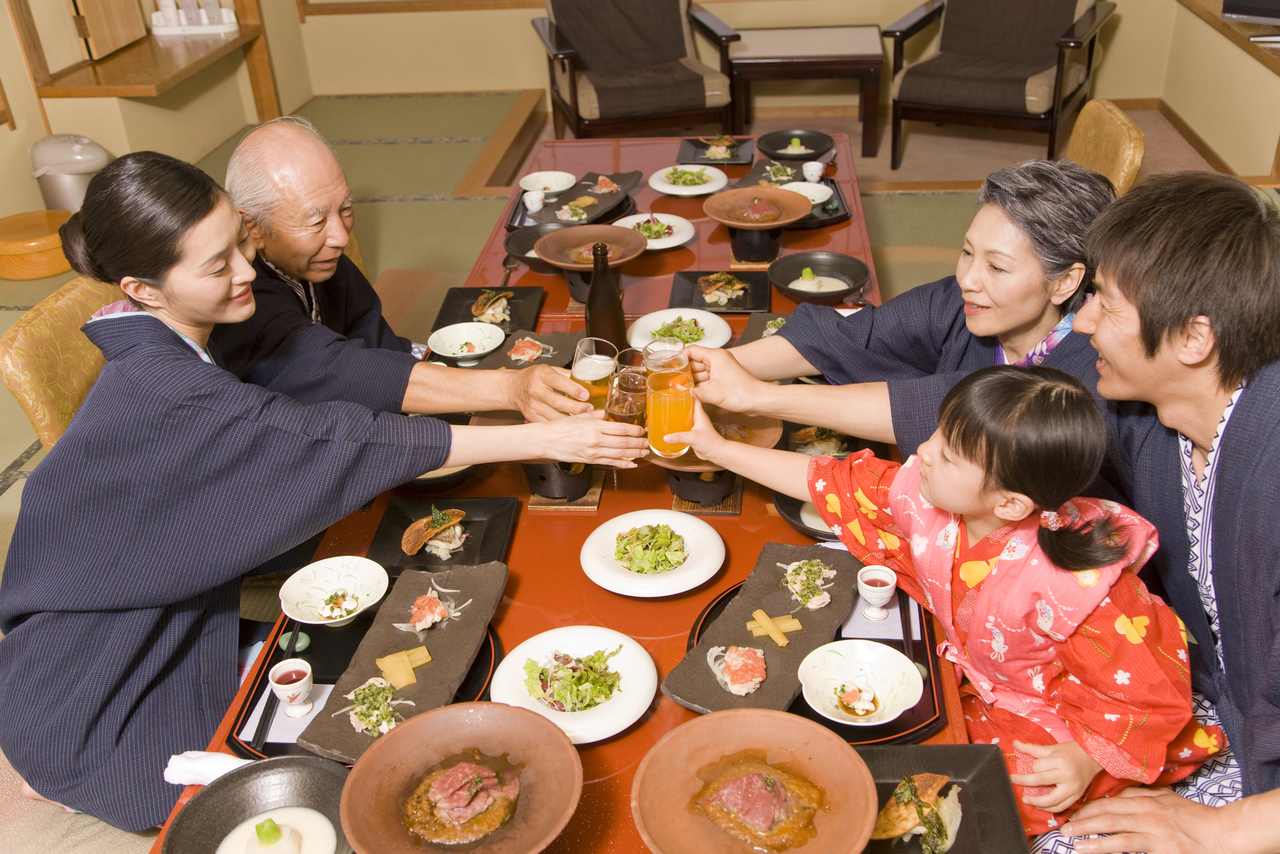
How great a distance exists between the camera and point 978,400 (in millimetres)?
1248

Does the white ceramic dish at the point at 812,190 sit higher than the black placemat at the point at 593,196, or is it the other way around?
the white ceramic dish at the point at 812,190

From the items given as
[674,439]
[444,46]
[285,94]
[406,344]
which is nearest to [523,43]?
[444,46]

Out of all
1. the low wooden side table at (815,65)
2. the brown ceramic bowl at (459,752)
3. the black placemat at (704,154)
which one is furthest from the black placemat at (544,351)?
the low wooden side table at (815,65)

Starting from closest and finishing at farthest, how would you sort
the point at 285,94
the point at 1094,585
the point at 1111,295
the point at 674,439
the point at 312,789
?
the point at 312,789 → the point at 1094,585 → the point at 1111,295 → the point at 674,439 → the point at 285,94

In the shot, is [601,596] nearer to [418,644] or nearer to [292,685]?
[418,644]

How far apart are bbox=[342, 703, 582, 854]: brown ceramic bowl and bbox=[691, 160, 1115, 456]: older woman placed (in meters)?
0.81

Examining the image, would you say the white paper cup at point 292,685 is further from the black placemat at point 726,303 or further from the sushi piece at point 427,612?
the black placemat at point 726,303

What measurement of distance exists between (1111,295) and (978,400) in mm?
328

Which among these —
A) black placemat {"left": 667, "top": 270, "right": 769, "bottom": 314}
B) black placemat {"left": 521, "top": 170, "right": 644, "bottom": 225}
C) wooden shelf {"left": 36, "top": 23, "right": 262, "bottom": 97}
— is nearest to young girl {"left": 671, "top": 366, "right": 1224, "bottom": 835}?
black placemat {"left": 667, "top": 270, "right": 769, "bottom": 314}

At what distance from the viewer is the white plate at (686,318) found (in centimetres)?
230

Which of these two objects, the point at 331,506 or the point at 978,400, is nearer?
the point at 978,400

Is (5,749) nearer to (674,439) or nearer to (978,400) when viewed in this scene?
(674,439)

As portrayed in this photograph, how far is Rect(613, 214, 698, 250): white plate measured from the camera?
2859 millimetres

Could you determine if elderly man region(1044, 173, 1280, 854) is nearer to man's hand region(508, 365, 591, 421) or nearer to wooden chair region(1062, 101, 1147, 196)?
man's hand region(508, 365, 591, 421)
